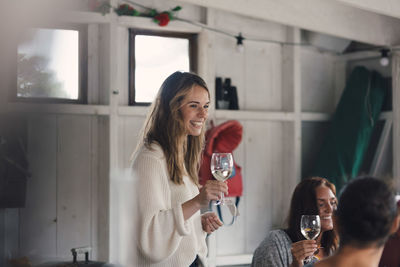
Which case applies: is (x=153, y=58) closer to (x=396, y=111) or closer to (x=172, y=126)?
(x=396, y=111)

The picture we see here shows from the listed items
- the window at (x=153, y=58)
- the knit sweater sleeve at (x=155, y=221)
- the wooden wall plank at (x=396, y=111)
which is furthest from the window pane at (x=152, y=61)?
the knit sweater sleeve at (x=155, y=221)

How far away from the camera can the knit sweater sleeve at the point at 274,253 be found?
218 cm

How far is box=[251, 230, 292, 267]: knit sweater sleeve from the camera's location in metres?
2.18

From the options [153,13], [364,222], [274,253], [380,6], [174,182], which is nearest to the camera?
[364,222]

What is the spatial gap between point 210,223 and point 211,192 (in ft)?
0.97

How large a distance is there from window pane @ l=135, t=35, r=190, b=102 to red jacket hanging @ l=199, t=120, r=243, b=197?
0.55 metres

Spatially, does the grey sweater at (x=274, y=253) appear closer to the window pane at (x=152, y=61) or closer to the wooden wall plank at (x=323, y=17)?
the wooden wall plank at (x=323, y=17)

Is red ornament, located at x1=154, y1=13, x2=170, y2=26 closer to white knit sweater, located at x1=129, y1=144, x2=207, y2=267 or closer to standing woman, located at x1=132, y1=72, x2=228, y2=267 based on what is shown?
standing woman, located at x1=132, y1=72, x2=228, y2=267

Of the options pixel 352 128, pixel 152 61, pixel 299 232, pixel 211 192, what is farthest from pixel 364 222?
pixel 352 128

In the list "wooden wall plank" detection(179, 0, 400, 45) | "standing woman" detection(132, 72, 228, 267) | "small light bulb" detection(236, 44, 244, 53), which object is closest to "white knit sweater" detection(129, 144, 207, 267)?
"standing woman" detection(132, 72, 228, 267)

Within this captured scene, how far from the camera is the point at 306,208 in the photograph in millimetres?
2350

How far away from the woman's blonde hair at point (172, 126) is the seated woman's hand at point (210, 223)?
0.46 feet

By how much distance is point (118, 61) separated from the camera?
3.95 m

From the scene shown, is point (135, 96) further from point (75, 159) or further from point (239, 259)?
point (239, 259)
